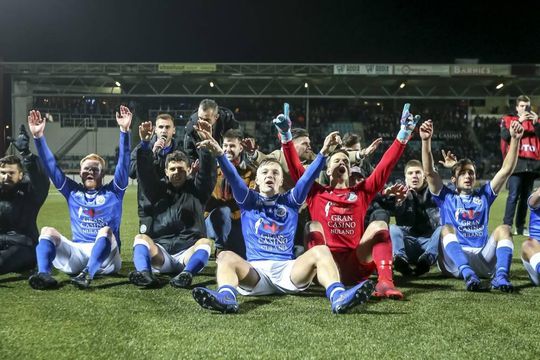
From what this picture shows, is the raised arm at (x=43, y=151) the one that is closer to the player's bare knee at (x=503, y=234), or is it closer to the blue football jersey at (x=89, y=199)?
the blue football jersey at (x=89, y=199)

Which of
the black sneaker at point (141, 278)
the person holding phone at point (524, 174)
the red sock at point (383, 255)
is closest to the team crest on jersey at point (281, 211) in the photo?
the red sock at point (383, 255)

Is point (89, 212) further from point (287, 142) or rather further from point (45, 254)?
point (287, 142)

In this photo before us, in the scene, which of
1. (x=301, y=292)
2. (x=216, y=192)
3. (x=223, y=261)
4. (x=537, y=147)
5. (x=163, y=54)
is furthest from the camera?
(x=163, y=54)

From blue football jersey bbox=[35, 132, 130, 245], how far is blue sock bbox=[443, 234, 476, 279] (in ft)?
9.90

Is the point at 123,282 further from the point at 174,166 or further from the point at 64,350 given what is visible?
the point at 64,350

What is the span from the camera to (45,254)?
15.9 ft

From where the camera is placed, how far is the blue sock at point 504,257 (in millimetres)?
4824

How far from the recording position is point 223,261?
4.20 m

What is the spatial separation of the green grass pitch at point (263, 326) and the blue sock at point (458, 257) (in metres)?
0.18

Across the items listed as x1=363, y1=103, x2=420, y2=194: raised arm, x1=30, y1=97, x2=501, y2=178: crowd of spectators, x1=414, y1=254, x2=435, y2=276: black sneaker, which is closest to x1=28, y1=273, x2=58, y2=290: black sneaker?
x1=363, y1=103, x2=420, y2=194: raised arm

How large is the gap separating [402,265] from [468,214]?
0.81m

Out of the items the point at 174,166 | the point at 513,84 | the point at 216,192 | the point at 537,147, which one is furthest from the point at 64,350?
the point at 513,84

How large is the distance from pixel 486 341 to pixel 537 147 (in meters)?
6.74

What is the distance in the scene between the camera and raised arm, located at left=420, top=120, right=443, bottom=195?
4.97 m
